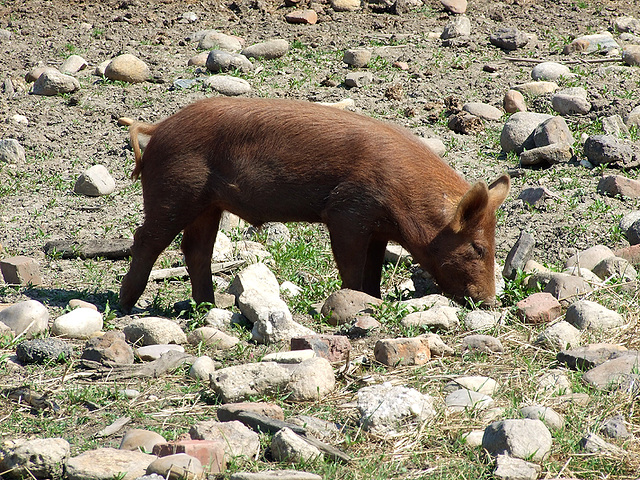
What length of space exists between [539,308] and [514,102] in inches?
187

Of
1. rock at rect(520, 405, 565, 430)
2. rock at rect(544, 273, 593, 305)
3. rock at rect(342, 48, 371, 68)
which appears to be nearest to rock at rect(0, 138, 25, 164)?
rock at rect(342, 48, 371, 68)

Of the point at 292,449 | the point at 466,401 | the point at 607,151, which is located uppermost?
the point at 292,449

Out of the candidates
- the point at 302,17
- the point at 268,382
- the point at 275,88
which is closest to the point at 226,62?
the point at 275,88

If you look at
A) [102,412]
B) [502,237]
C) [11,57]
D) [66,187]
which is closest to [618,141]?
[502,237]

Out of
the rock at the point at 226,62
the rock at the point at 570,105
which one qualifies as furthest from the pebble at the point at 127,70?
the rock at the point at 570,105

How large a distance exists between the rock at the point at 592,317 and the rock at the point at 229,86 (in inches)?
226

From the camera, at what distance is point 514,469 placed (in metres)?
3.63

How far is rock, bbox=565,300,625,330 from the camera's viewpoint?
5496 millimetres

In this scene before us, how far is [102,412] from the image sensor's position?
4.44m

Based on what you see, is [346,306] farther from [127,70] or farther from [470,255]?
[127,70]

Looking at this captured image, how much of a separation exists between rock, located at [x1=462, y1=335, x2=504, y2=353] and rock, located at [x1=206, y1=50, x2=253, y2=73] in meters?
6.55

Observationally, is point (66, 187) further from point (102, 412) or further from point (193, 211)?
point (102, 412)

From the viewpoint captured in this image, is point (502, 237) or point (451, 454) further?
point (502, 237)

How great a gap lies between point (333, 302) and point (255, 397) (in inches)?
66.2
